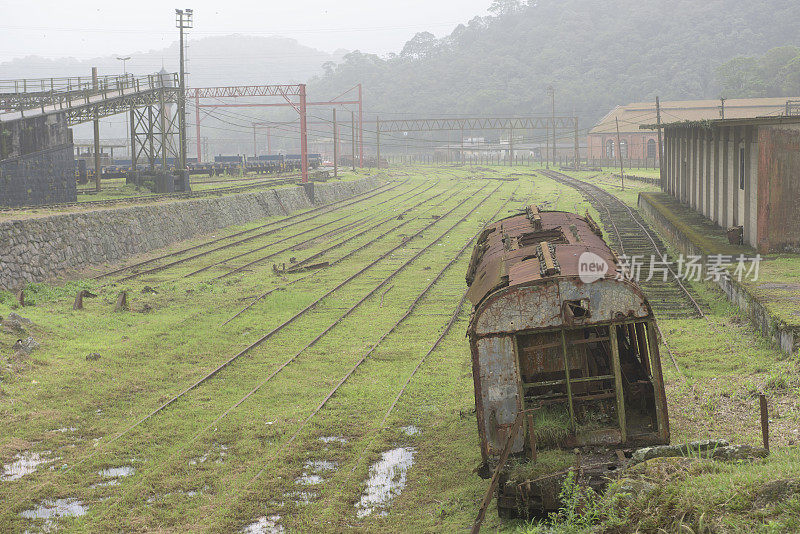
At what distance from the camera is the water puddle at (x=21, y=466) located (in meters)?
10.5

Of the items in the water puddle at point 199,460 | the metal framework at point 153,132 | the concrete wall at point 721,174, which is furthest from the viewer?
the metal framework at point 153,132

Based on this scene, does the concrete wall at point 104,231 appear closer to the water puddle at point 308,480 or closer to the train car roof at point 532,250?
the water puddle at point 308,480

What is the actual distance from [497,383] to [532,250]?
2298 millimetres

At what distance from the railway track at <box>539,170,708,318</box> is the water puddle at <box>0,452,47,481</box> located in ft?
42.4

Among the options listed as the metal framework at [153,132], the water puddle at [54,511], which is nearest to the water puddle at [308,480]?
the water puddle at [54,511]

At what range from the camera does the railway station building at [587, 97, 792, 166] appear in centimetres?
7931

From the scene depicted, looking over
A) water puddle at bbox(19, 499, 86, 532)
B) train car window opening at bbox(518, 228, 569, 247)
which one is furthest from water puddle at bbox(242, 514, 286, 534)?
train car window opening at bbox(518, 228, 569, 247)

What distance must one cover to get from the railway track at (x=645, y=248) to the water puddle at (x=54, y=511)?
12.8 metres

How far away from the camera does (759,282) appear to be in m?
17.4

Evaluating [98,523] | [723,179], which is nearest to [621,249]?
[723,179]

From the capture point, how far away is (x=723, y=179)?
25.9 metres

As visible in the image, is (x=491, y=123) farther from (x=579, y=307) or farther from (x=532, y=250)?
(x=579, y=307)

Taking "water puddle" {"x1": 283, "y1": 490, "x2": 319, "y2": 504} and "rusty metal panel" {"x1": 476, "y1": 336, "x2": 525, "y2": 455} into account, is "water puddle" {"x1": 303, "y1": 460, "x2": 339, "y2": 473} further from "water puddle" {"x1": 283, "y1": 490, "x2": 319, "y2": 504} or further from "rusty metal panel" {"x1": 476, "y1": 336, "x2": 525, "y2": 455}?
"rusty metal panel" {"x1": 476, "y1": 336, "x2": 525, "y2": 455}

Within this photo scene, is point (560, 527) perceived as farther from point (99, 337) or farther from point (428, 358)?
point (99, 337)
